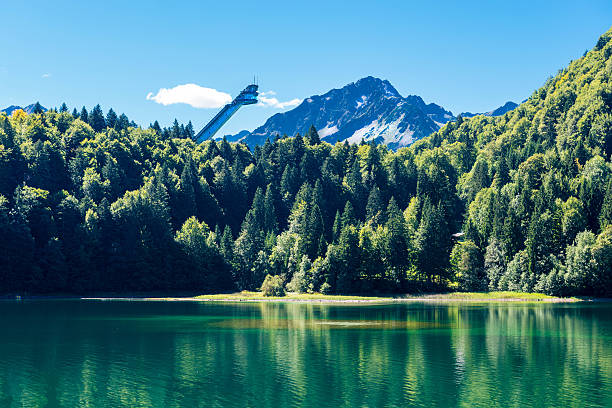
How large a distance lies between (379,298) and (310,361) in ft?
307

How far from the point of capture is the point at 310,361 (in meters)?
61.2

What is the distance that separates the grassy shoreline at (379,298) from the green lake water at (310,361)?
1463 inches

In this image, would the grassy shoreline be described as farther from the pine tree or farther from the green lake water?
the green lake water

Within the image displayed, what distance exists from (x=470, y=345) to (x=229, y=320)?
143ft

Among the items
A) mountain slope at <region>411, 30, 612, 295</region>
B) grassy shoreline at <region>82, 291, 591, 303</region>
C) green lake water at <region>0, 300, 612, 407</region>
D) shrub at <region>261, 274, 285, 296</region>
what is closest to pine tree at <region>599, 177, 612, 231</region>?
mountain slope at <region>411, 30, 612, 295</region>

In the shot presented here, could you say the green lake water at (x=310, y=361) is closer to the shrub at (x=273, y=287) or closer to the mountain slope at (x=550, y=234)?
the mountain slope at (x=550, y=234)

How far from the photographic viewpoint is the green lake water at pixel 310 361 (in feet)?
154

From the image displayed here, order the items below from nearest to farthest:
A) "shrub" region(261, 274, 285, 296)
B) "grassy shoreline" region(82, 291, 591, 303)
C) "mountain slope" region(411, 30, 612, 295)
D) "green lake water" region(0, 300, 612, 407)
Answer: "green lake water" region(0, 300, 612, 407), "mountain slope" region(411, 30, 612, 295), "grassy shoreline" region(82, 291, 591, 303), "shrub" region(261, 274, 285, 296)

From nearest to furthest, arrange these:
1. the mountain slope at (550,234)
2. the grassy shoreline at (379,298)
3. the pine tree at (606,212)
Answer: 1. the mountain slope at (550,234)
2. the grassy shoreline at (379,298)
3. the pine tree at (606,212)

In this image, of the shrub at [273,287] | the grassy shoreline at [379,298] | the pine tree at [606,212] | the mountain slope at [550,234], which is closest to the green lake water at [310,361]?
the mountain slope at [550,234]

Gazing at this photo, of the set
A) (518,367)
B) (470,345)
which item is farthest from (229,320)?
(518,367)

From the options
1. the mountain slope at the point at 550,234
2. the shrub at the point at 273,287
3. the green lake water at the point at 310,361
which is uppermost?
the mountain slope at the point at 550,234

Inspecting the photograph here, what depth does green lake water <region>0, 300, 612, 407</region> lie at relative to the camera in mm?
46906

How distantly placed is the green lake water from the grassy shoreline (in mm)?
37156
